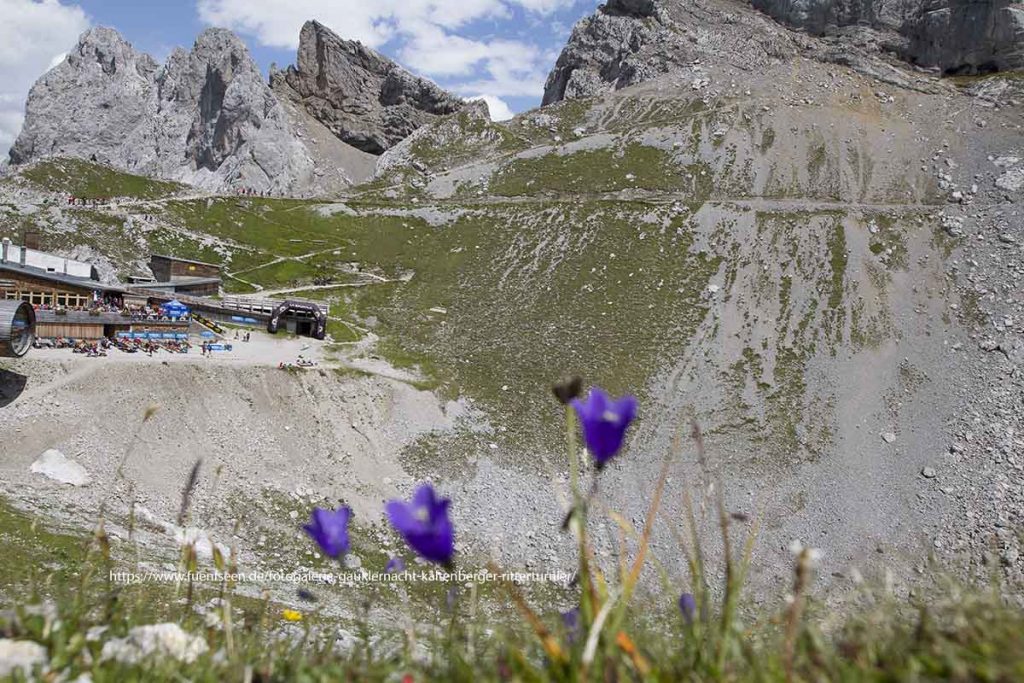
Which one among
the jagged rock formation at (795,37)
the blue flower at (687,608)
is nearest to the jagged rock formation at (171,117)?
the jagged rock formation at (795,37)

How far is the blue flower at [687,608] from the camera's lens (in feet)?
11.3

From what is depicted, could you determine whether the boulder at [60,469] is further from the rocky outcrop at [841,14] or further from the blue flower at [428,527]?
the rocky outcrop at [841,14]

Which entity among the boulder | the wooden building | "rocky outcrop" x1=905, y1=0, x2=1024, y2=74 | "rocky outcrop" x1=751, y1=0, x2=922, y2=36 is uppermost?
"rocky outcrop" x1=751, y1=0, x2=922, y2=36

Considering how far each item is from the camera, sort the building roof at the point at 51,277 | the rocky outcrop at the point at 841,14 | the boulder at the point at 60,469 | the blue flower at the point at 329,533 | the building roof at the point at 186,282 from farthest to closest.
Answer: the rocky outcrop at the point at 841,14 → the building roof at the point at 186,282 → the building roof at the point at 51,277 → the boulder at the point at 60,469 → the blue flower at the point at 329,533

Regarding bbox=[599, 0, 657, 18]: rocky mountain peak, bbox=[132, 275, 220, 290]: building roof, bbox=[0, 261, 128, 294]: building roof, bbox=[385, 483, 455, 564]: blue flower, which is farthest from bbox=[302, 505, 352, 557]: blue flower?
bbox=[599, 0, 657, 18]: rocky mountain peak

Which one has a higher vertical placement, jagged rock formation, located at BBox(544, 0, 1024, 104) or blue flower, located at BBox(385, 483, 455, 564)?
jagged rock formation, located at BBox(544, 0, 1024, 104)

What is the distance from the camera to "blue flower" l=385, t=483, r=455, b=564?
256 centimetres

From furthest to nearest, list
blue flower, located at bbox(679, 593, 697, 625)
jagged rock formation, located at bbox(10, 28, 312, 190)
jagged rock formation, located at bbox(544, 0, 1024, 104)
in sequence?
1. jagged rock formation, located at bbox(10, 28, 312, 190)
2. jagged rock formation, located at bbox(544, 0, 1024, 104)
3. blue flower, located at bbox(679, 593, 697, 625)

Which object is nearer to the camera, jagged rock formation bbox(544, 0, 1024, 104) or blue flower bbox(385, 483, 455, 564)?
blue flower bbox(385, 483, 455, 564)

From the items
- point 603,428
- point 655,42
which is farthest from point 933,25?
point 603,428

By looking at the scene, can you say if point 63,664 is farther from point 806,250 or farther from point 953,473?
point 806,250

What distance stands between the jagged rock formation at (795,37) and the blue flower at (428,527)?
517 ft

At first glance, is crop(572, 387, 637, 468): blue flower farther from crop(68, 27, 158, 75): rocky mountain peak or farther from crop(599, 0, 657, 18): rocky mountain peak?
crop(68, 27, 158, 75): rocky mountain peak

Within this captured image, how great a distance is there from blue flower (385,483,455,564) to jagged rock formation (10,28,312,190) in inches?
7039
